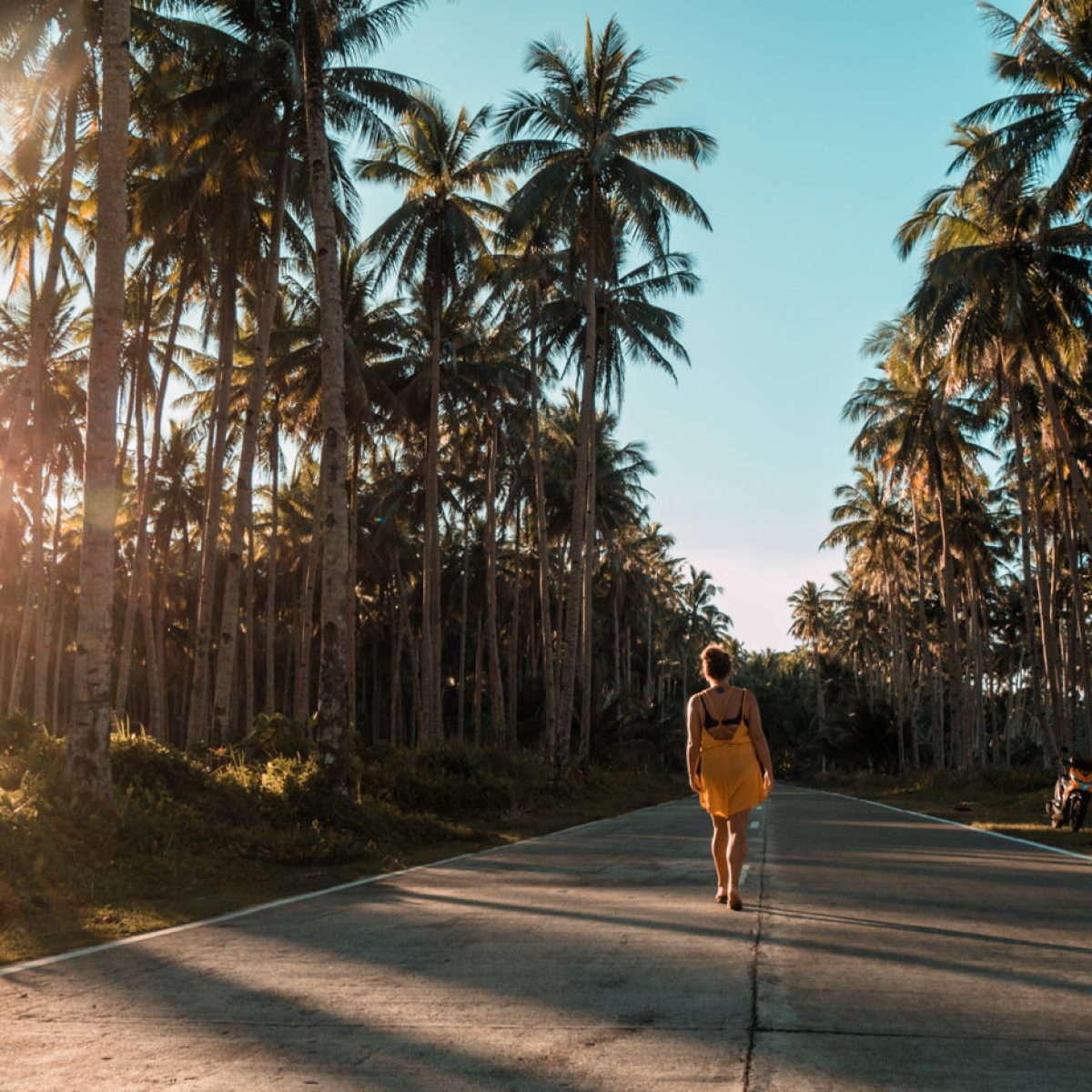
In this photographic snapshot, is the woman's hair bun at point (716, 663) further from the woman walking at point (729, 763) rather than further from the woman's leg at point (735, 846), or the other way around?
the woman's leg at point (735, 846)

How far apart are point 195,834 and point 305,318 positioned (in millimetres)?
24077

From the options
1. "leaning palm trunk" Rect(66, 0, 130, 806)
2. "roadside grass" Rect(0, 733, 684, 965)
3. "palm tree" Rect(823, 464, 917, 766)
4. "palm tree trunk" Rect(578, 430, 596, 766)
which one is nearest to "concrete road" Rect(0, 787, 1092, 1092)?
"roadside grass" Rect(0, 733, 684, 965)

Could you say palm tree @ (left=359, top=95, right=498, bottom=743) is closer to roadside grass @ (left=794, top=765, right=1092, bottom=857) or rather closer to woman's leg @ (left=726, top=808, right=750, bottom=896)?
roadside grass @ (left=794, top=765, right=1092, bottom=857)

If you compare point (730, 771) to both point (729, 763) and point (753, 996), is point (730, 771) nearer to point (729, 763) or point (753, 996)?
point (729, 763)

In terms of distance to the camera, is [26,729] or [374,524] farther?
[374,524]

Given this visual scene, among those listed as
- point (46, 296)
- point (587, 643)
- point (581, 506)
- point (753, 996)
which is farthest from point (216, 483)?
point (753, 996)

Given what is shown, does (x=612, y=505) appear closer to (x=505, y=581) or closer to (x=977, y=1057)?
(x=505, y=581)

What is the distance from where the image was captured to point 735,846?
25.9ft

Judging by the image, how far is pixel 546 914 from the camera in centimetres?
776

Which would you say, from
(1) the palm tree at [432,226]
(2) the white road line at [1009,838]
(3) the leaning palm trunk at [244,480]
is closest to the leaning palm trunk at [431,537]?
(1) the palm tree at [432,226]

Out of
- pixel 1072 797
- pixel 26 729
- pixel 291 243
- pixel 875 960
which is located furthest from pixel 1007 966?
pixel 291 243

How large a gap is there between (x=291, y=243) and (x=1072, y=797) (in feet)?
64.2

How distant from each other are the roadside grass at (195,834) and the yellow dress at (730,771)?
3739 millimetres

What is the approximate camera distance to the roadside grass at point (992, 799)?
16.0 meters
